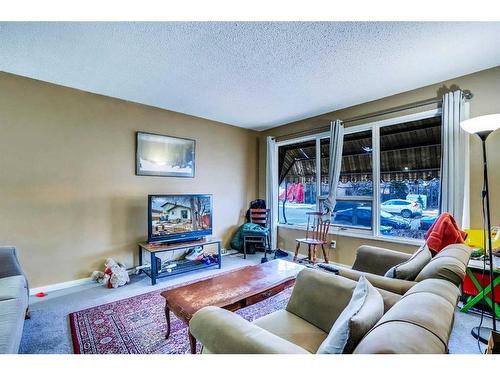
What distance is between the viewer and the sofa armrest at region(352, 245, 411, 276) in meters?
2.15

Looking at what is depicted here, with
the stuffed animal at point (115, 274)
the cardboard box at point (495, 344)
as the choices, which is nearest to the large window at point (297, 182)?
the stuffed animal at point (115, 274)

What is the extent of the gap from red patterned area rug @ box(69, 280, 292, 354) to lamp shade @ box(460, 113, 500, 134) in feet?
7.41

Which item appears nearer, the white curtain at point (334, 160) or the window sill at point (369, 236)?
the window sill at point (369, 236)

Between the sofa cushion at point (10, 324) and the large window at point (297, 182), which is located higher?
the large window at point (297, 182)

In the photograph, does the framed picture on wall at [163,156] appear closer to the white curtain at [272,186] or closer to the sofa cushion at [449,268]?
the white curtain at [272,186]

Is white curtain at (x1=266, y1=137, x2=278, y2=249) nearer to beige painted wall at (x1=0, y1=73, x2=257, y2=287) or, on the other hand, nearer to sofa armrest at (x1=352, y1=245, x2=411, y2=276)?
beige painted wall at (x1=0, y1=73, x2=257, y2=287)

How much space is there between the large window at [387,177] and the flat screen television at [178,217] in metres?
1.94

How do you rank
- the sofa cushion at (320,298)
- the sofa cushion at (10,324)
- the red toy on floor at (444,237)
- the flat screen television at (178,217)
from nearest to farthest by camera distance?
1. the sofa cushion at (10,324)
2. the sofa cushion at (320,298)
3. the red toy on floor at (444,237)
4. the flat screen television at (178,217)

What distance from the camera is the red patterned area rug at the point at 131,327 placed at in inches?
69.5

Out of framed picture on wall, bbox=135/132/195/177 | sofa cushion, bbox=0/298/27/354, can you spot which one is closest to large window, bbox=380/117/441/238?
framed picture on wall, bbox=135/132/195/177

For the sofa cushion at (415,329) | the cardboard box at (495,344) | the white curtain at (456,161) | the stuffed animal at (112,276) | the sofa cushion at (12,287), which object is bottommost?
the stuffed animal at (112,276)

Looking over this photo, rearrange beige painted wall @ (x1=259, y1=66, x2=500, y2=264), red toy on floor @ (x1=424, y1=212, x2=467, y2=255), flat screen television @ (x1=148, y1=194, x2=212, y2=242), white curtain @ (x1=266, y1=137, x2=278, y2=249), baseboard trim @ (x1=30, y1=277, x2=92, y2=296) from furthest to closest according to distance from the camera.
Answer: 1. white curtain @ (x1=266, y1=137, x2=278, y2=249)
2. flat screen television @ (x1=148, y1=194, x2=212, y2=242)
3. baseboard trim @ (x1=30, y1=277, x2=92, y2=296)
4. beige painted wall @ (x1=259, y1=66, x2=500, y2=264)
5. red toy on floor @ (x1=424, y1=212, x2=467, y2=255)

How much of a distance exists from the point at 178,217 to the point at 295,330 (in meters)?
2.55

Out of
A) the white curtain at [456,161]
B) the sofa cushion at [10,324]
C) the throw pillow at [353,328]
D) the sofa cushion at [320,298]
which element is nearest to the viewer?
the throw pillow at [353,328]
